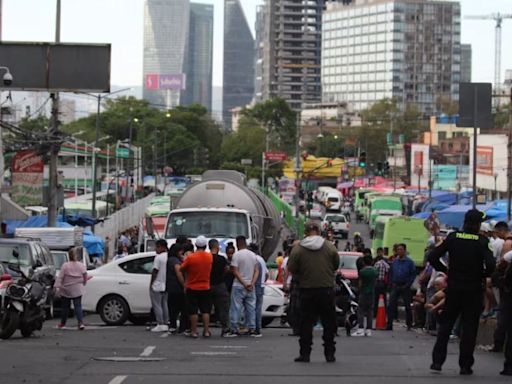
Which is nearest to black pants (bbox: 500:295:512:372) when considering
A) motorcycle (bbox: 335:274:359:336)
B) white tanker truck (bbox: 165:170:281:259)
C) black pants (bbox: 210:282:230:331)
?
black pants (bbox: 210:282:230:331)

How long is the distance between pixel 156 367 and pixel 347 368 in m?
2.22

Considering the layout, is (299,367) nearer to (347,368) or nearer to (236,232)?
(347,368)

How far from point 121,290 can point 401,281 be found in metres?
5.45

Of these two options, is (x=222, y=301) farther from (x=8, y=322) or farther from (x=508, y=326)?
(x=508, y=326)

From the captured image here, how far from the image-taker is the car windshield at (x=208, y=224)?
103 feet

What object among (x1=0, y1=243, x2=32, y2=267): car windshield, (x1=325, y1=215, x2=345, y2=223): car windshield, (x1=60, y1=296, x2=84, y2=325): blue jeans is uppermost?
(x1=0, y1=243, x2=32, y2=267): car windshield

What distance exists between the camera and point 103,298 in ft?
85.1

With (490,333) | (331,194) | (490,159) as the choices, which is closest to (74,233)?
(490,333)

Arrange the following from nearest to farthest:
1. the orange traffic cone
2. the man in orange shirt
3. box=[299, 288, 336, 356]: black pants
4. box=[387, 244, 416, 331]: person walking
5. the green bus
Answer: box=[299, 288, 336, 356]: black pants, the man in orange shirt, box=[387, 244, 416, 331]: person walking, the orange traffic cone, the green bus

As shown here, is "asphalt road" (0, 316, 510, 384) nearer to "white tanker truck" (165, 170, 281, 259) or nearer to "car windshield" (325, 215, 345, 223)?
"white tanker truck" (165, 170, 281, 259)

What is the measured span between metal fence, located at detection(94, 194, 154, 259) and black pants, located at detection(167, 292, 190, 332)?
27.7m

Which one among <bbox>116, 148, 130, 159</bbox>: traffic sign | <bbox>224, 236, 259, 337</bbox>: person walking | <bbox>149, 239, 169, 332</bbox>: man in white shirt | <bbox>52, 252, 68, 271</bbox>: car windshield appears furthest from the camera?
<bbox>116, 148, 130, 159</bbox>: traffic sign

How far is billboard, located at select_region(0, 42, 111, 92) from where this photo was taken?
38.2m

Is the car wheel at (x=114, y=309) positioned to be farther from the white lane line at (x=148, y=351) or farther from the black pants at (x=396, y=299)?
the white lane line at (x=148, y=351)
